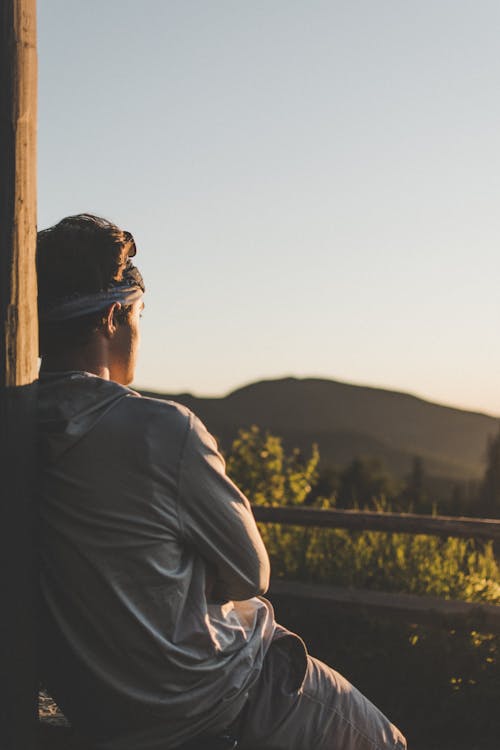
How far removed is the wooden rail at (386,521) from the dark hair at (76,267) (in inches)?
160

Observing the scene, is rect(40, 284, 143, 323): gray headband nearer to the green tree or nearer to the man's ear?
the man's ear

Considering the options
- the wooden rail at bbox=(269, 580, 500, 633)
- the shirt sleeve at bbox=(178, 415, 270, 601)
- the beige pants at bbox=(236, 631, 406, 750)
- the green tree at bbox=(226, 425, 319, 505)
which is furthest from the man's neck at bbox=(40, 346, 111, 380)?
the green tree at bbox=(226, 425, 319, 505)

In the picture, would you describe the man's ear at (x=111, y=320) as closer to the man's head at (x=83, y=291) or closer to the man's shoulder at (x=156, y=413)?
the man's head at (x=83, y=291)

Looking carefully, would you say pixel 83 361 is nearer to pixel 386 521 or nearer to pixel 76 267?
pixel 76 267

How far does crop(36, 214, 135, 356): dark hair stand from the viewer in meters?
2.35

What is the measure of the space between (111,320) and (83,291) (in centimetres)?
11

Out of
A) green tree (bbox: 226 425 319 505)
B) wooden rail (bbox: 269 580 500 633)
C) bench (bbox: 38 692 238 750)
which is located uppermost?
bench (bbox: 38 692 238 750)

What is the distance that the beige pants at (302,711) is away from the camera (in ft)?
7.55

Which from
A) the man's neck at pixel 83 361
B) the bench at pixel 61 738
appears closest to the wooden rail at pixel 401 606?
the bench at pixel 61 738

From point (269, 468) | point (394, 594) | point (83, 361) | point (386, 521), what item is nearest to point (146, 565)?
point (83, 361)

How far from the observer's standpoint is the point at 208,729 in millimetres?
2223

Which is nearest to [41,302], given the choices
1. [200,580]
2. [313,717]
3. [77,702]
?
[200,580]

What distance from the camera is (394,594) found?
19.0 feet

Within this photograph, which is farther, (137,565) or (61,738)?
(61,738)
